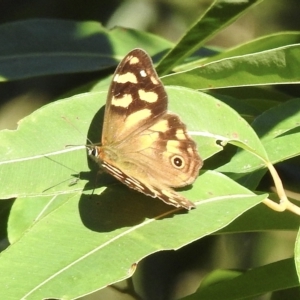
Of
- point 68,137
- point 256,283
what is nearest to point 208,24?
point 68,137

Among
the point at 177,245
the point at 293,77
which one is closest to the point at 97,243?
the point at 177,245

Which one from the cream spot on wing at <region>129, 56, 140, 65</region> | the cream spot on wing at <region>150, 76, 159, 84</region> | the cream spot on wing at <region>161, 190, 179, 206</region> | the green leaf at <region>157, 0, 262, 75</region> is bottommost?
the cream spot on wing at <region>161, 190, 179, 206</region>

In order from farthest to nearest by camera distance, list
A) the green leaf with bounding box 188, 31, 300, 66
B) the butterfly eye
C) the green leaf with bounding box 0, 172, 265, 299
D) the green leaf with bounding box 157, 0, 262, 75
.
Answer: the green leaf with bounding box 188, 31, 300, 66
the green leaf with bounding box 157, 0, 262, 75
the butterfly eye
the green leaf with bounding box 0, 172, 265, 299

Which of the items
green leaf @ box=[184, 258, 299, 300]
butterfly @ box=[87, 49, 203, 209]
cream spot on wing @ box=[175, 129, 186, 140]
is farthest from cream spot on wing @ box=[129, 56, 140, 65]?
green leaf @ box=[184, 258, 299, 300]

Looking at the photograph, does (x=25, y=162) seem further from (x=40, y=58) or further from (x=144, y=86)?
(x=40, y=58)

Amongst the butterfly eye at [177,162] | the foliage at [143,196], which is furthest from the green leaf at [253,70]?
the butterfly eye at [177,162]

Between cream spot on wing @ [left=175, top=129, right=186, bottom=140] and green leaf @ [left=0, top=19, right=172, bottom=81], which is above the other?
green leaf @ [left=0, top=19, right=172, bottom=81]

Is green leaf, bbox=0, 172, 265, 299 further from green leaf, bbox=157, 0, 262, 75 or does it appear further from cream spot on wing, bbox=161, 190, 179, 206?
green leaf, bbox=157, 0, 262, 75

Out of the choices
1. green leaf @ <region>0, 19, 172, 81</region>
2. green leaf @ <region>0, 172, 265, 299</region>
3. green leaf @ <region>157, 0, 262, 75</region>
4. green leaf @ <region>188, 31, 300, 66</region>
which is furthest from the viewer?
green leaf @ <region>0, 19, 172, 81</region>
